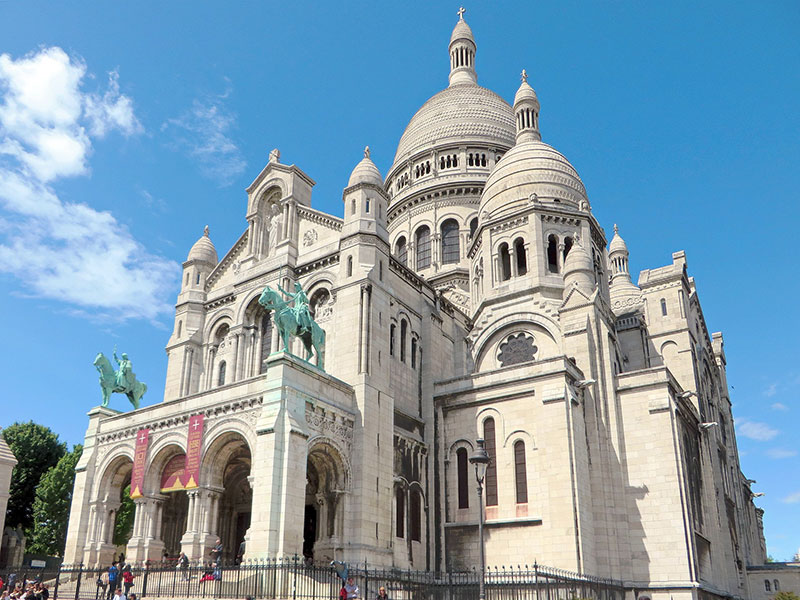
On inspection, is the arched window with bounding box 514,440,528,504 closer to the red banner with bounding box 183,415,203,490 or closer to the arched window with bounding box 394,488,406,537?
the arched window with bounding box 394,488,406,537

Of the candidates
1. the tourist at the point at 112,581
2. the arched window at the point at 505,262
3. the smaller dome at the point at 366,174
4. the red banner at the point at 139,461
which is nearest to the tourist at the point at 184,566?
the tourist at the point at 112,581

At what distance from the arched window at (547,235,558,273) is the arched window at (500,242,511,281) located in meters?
2.35

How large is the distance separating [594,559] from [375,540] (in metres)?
9.30

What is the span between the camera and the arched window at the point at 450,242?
5111 cm

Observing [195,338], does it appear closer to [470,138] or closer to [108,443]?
[108,443]

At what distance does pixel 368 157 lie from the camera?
35.6 metres

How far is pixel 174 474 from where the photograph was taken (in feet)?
96.8

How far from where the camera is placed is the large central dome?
56.0 meters

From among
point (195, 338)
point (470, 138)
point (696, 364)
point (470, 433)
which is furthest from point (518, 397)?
point (470, 138)

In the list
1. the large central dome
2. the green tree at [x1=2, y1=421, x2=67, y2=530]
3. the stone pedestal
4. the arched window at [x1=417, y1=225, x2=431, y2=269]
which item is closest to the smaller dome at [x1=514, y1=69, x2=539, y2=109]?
the large central dome

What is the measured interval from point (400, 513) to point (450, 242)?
25.0 meters

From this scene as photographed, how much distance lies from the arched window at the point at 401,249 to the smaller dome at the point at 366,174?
18.1m

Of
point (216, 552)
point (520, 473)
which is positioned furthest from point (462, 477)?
point (216, 552)

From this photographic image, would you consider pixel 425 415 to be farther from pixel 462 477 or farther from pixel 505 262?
pixel 505 262
